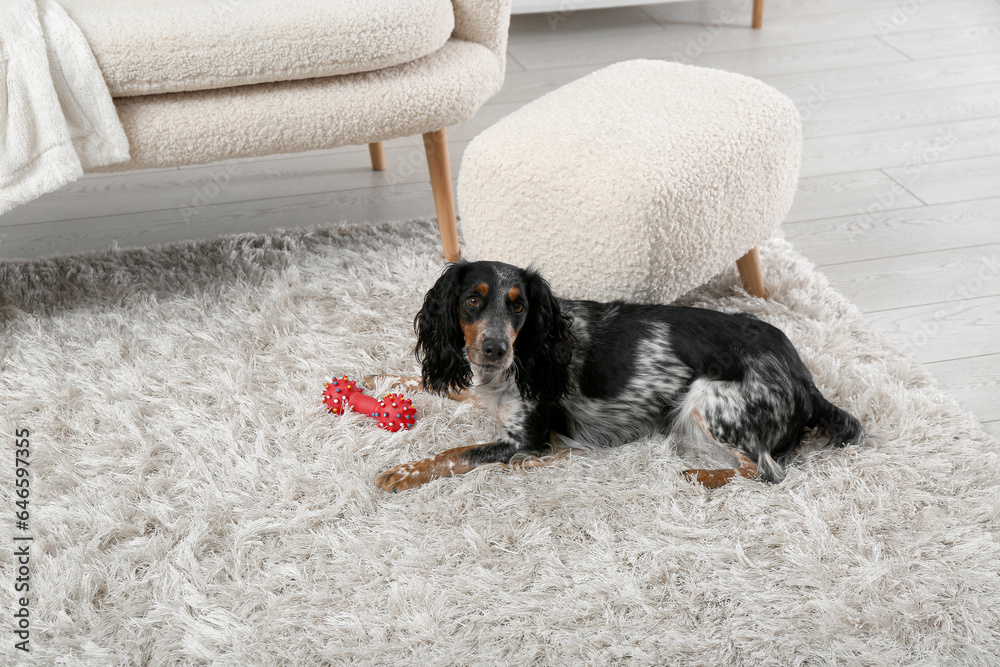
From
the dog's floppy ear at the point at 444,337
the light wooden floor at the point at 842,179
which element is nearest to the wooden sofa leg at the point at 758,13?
the light wooden floor at the point at 842,179

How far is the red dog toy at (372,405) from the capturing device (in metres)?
1.79

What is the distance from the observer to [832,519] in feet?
5.08

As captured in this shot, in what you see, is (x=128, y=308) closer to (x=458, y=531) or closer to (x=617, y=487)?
(x=458, y=531)

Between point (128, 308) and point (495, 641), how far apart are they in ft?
4.66

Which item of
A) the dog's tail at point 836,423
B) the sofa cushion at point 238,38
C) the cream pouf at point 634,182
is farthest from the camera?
the sofa cushion at point 238,38

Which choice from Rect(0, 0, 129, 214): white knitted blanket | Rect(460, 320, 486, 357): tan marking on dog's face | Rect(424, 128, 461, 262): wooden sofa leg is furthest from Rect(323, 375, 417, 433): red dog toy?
Rect(0, 0, 129, 214): white knitted blanket

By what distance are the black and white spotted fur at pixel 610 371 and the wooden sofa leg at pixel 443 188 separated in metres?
0.74

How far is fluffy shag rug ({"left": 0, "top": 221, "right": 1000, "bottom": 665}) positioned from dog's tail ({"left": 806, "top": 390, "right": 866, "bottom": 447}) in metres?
0.03

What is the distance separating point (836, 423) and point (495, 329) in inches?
28.2

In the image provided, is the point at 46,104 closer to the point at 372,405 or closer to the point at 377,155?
the point at 372,405

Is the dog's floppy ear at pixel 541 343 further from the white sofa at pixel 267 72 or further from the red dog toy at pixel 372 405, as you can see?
the white sofa at pixel 267 72

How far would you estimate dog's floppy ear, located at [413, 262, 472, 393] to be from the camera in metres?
1.63

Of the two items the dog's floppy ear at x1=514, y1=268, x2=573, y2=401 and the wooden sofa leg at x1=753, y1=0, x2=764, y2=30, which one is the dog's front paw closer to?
the dog's floppy ear at x1=514, y1=268, x2=573, y2=401

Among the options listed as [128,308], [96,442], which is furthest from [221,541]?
[128,308]
